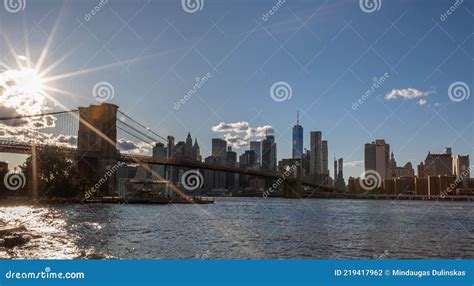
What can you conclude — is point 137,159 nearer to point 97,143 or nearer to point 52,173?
point 97,143

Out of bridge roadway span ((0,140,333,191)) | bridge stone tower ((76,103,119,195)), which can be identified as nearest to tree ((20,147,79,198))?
bridge roadway span ((0,140,333,191))

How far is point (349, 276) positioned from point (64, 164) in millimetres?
87266

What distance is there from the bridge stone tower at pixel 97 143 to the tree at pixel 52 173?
4.23 metres

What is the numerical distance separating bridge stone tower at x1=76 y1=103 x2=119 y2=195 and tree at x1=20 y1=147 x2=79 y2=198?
4.23 meters

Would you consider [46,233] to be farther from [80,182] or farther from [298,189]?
[298,189]

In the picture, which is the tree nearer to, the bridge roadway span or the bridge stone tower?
the bridge roadway span

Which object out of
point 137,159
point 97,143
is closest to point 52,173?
point 97,143

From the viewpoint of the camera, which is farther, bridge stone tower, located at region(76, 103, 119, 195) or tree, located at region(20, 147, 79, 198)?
bridge stone tower, located at region(76, 103, 119, 195)

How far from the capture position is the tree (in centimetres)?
8900

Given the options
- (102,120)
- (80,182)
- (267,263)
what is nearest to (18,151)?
(80,182)

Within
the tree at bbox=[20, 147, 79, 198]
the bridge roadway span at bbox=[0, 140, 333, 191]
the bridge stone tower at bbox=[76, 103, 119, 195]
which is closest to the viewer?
the bridge roadway span at bbox=[0, 140, 333, 191]

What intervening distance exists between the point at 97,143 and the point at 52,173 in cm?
1198

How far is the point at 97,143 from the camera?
9912cm

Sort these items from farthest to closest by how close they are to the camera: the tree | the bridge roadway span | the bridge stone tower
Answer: the bridge stone tower, the tree, the bridge roadway span
